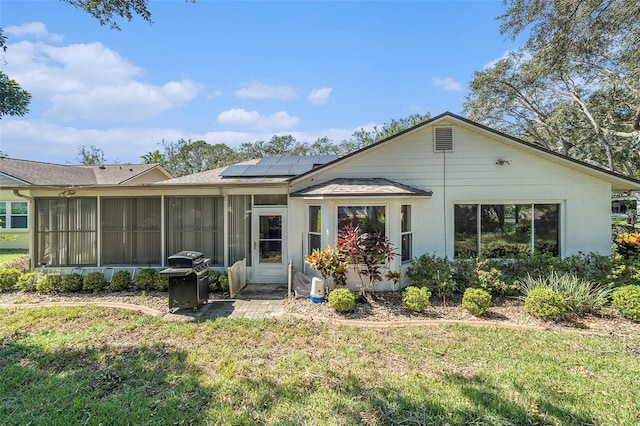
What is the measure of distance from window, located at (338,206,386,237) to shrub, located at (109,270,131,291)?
6724mm

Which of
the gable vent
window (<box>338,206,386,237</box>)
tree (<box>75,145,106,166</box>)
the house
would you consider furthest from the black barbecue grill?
tree (<box>75,145,106,166</box>)

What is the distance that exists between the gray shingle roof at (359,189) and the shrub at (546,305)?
140 inches

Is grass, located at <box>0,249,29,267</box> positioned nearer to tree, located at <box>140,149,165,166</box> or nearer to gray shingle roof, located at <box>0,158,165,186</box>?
gray shingle roof, located at <box>0,158,165,186</box>

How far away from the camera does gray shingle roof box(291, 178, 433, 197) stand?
25.4 feet

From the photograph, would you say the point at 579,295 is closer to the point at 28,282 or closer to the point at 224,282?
the point at 224,282

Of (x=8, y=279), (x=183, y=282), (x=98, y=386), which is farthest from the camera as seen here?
(x=8, y=279)

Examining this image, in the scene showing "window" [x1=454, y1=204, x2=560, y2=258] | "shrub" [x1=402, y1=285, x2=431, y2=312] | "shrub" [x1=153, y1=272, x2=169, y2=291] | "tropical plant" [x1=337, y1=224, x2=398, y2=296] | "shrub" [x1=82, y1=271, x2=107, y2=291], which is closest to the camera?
"shrub" [x1=402, y1=285, x2=431, y2=312]

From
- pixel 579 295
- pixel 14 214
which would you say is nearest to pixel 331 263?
pixel 579 295

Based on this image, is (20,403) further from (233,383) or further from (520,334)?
(520,334)

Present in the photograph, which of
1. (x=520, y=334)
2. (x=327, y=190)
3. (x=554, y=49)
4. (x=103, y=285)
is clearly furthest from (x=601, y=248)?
(x=103, y=285)

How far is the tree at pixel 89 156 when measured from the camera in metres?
42.1

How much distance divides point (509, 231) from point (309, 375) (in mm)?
7638

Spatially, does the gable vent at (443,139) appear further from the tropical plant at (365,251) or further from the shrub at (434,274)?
the tropical plant at (365,251)

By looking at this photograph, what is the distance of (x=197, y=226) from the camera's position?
9.17m
